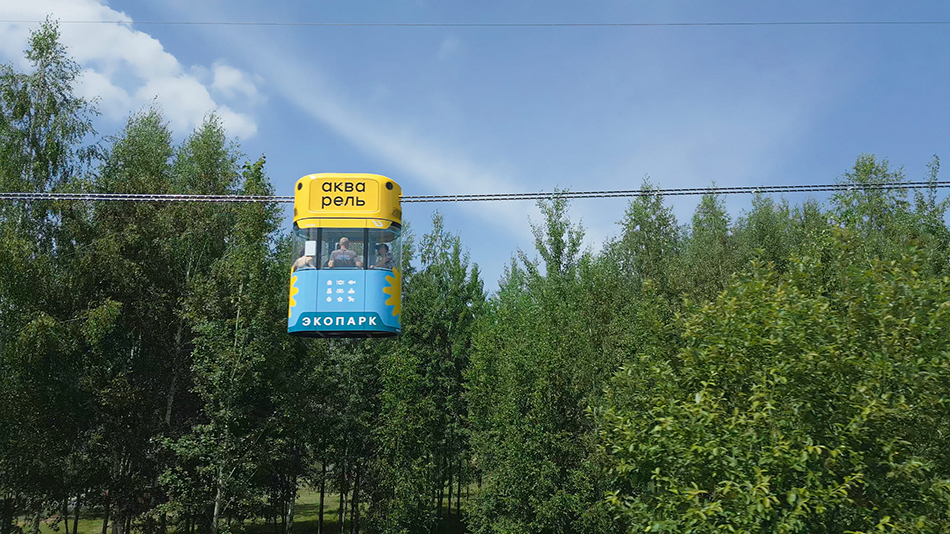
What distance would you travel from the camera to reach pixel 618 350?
24.2 metres

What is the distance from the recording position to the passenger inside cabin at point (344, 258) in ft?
41.4

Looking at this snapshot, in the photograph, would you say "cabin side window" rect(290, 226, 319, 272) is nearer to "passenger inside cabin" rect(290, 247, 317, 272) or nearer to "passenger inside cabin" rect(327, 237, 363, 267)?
"passenger inside cabin" rect(290, 247, 317, 272)

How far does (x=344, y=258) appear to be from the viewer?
41.5 ft

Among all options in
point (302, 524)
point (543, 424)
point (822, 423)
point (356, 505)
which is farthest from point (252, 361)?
point (302, 524)

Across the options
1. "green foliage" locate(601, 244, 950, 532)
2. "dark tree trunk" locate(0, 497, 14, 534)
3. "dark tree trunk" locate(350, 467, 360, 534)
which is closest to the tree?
"dark tree trunk" locate(350, 467, 360, 534)

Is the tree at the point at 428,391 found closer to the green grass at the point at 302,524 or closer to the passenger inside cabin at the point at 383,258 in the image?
the green grass at the point at 302,524

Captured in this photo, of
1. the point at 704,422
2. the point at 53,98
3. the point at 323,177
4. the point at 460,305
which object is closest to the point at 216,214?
the point at 53,98

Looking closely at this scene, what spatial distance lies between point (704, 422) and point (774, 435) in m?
0.89

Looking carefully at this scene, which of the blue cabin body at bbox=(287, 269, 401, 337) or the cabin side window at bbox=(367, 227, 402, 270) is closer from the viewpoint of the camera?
the blue cabin body at bbox=(287, 269, 401, 337)

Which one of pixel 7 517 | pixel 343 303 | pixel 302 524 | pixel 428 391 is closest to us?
pixel 343 303

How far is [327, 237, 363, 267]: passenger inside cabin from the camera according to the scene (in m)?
12.6

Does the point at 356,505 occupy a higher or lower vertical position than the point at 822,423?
lower

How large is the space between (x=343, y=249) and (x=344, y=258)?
17 cm

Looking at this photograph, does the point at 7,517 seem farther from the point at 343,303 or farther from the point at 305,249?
the point at 343,303
